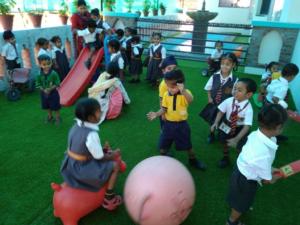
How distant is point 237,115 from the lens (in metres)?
3.52

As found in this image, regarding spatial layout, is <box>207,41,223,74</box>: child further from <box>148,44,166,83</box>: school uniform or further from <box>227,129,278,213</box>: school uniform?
<box>227,129,278,213</box>: school uniform

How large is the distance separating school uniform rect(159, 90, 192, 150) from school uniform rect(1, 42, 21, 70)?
4.26 meters

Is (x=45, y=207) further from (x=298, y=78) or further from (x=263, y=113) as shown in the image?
(x=298, y=78)

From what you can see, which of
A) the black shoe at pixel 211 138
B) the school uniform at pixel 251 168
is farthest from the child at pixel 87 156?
the black shoe at pixel 211 138

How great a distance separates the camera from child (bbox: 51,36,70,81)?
22.6ft

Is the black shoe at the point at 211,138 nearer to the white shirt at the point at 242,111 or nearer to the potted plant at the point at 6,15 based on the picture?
the white shirt at the point at 242,111

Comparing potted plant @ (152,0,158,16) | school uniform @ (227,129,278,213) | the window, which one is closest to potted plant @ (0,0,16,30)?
school uniform @ (227,129,278,213)

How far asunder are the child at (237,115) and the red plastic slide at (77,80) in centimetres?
356

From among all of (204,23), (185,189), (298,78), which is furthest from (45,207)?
(204,23)

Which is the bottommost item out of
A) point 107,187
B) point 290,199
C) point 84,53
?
point 290,199

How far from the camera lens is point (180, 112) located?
3465mm

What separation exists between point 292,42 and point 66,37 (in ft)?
22.0

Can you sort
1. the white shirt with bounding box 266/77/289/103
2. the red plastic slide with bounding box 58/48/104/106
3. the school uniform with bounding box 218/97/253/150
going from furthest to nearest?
the red plastic slide with bounding box 58/48/104/106, the white shirt with bounding box 266/77/289/103, the school uniform with bounding box 218/97/253/150

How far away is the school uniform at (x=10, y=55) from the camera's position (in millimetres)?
6016
